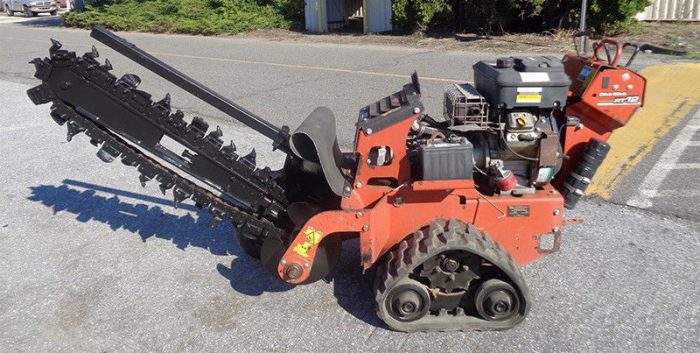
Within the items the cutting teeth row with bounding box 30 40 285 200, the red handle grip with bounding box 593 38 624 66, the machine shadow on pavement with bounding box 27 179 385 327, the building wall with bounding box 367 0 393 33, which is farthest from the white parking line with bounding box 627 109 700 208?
the building wall with bounding box 367 0 393 33

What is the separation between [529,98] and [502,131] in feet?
0.80

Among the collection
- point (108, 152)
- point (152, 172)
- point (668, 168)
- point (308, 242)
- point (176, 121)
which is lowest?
point (668, 168)

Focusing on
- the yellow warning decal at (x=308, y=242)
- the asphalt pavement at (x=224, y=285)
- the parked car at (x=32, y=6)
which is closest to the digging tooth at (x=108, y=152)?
the asphalt pavement at (x=224, y=285)

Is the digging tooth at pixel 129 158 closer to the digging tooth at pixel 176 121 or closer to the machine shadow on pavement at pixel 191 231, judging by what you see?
the digging tooth at pixel 176 121

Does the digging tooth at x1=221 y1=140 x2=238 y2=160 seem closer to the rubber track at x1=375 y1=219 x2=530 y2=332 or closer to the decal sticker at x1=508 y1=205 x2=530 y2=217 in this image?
the rubber track at x1=375 y1=219 x2=530 y2=332

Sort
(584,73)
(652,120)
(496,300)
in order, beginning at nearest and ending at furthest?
1. (496,300)
2. (584,73)
3. (652,120)

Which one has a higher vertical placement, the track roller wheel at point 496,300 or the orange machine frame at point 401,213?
the orange machine frame at point 401,213

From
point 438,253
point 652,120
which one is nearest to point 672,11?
point 652,120

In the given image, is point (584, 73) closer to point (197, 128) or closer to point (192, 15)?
point (197, 128)

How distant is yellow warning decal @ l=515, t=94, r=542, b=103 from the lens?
11.0ft

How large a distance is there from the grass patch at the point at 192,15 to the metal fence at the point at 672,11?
10.7 metres

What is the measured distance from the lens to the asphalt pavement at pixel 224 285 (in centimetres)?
342

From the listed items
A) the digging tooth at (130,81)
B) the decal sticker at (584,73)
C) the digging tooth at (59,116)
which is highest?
the digging tooth at (130,81)

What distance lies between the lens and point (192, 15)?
22.0 metres
